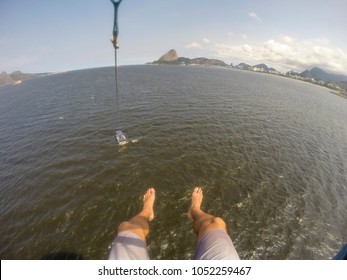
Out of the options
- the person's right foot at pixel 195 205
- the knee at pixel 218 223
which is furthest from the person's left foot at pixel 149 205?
the knee at pixel 218 223

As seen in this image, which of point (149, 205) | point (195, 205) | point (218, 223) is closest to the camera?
point (218, 223)

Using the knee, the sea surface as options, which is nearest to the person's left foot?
the knee

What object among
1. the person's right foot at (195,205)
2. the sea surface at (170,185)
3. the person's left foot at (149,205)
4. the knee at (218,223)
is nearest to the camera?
the knee at (218,223)

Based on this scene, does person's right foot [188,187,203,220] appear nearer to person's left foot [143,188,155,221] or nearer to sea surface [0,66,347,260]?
person's left foot [143,188,155,221]

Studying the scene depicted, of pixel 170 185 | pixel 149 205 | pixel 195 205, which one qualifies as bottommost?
pixel 170 185

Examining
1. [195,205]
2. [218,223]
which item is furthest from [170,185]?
[218,223]

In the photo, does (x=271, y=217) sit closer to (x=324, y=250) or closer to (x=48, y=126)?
(x=324, y=250)

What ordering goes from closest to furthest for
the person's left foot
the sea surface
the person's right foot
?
the person's right foot < the person's left foot < the sea surface

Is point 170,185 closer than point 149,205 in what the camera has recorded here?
No

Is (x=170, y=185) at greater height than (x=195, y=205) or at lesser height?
lesser

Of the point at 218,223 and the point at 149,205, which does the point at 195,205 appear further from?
the point at 218,223

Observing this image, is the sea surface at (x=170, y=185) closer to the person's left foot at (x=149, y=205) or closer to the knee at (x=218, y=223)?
the person's left foot at (x=149, y=205)

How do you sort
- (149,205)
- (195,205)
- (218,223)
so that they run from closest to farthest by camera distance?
(218,223)
(195,205)
(149,205)
